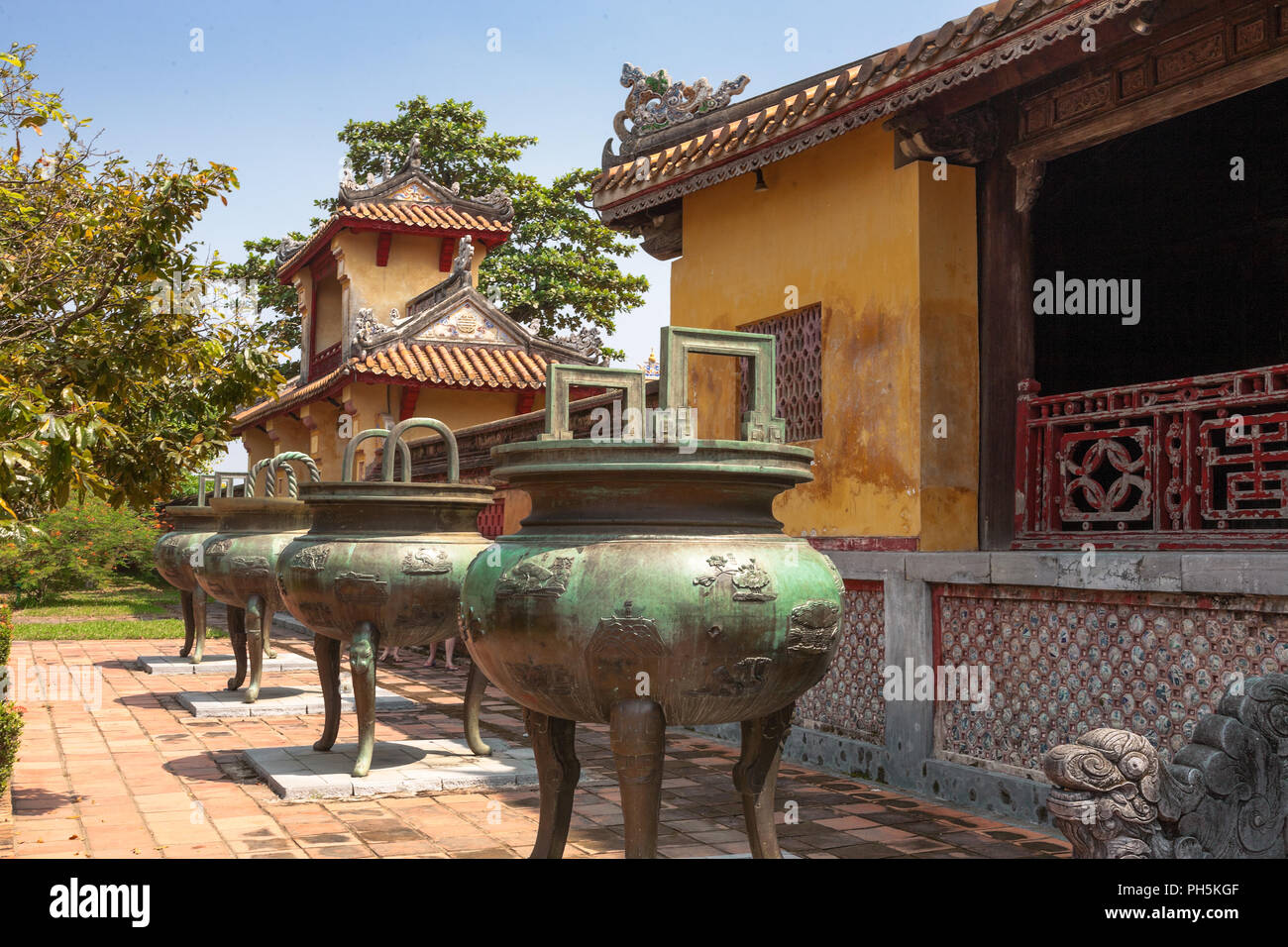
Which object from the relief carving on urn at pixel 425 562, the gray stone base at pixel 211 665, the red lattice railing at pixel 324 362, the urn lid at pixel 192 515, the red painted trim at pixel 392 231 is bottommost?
the gray stone base at pixel 211 665

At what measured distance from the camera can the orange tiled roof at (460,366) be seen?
15.4m

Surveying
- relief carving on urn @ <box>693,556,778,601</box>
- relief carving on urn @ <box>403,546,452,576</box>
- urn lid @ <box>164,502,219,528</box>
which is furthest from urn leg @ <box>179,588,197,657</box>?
relief carving on urn @ <box>693,556,778,601</box>

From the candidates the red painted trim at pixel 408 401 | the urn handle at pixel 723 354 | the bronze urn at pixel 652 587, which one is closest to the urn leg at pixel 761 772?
the bronze urn at pixel 652 587

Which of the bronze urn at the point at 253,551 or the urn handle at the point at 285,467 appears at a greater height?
the urn handle at the point at 285,467

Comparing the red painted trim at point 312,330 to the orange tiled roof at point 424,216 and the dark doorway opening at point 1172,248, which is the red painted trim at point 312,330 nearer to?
the orange tiled roof at point 424,216

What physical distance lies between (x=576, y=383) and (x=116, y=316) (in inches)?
106

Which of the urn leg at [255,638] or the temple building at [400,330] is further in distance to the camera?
the temple building at [400,330]

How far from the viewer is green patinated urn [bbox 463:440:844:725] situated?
3553 millimetres

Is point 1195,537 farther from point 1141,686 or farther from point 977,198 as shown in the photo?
point 977,198

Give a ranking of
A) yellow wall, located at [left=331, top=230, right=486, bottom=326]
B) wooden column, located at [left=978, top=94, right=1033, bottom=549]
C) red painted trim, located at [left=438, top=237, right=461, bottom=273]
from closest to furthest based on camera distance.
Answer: wooden column, located at [left=978, top=94, right=1033, bottom=549] < yellow wall, located at [left=331, top=230, right=486, bottom=326] < red painted trim, located at [left=438, top=237, right=461, bottom=273]

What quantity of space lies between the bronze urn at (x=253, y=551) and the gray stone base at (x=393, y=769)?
1.95m

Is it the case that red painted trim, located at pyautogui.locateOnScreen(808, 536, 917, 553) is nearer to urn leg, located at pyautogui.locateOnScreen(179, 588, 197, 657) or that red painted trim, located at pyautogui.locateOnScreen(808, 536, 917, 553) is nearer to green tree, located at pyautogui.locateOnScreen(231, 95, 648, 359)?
urn leg, located at pyautogui.locateOnScreen(179, 588, 197, 657)

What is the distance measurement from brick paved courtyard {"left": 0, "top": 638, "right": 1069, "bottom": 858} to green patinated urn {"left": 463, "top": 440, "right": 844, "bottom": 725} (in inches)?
61.0
